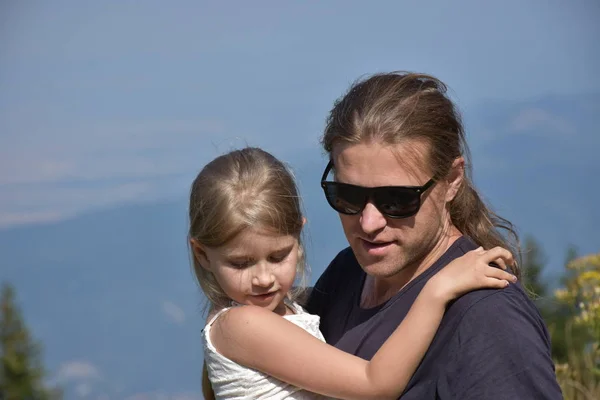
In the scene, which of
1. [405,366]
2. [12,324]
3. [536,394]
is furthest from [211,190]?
[12,324]

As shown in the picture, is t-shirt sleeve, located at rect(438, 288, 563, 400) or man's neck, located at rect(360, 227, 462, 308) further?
man's neck, located at rect(360, 227, 462, 308)

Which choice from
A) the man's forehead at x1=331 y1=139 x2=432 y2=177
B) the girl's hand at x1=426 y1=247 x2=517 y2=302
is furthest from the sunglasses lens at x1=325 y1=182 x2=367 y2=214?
the girl's hand at x1=426 y1=247 x2=517 y2=302

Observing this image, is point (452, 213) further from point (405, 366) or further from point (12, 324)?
point (12, 324)

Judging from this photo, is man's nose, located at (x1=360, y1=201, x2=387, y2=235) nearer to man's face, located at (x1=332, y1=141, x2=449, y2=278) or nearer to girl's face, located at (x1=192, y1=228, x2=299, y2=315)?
man's face, located at (x1=332, y1=141, x2=449, y2=278)

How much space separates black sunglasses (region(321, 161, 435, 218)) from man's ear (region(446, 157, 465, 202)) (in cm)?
16

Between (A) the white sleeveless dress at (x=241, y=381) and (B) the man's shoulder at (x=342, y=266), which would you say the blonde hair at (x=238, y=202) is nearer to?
(A) the white sleeveless dress at (x=241, y=381)

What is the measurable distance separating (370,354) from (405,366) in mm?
250

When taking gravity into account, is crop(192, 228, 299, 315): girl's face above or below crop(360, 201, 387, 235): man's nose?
below

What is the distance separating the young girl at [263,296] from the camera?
3029 millimetres

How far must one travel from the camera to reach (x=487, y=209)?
12.0ft

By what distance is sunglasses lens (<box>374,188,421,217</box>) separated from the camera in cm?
323

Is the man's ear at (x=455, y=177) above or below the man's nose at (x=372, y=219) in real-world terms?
above

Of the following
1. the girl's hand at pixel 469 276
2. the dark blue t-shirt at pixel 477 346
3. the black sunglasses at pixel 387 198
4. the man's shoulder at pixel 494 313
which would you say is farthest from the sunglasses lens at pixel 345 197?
Result: the man's shoulder at pixel 494 313

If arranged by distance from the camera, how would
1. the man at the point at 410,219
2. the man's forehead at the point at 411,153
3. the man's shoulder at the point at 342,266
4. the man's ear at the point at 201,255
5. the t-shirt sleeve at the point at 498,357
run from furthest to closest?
the man's shoulder at the point at 342,266 → the man's ear at the point at 201,255 → the man's forehead at the point at 411,153 → the man at the point at 410,219 → the t-shirt sleeve at the point at 498,357
